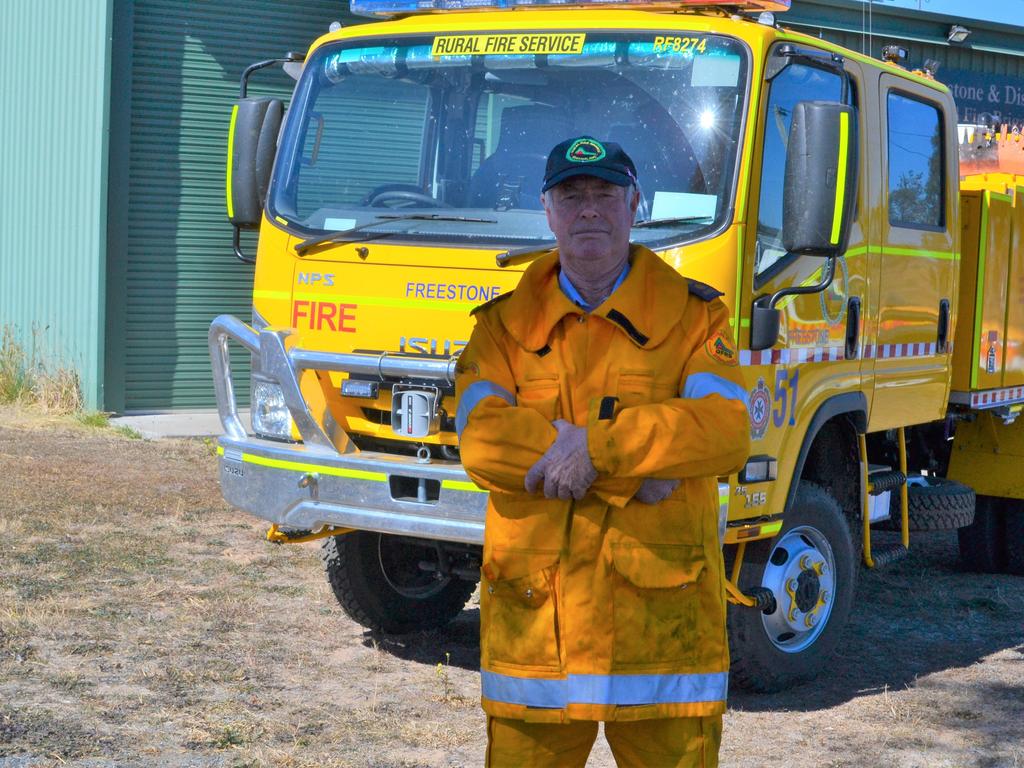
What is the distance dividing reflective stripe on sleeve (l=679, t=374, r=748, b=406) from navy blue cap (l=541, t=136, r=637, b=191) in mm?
452

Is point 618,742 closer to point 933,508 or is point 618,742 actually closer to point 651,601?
point 651,601

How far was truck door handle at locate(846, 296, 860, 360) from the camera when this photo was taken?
591 centimetres

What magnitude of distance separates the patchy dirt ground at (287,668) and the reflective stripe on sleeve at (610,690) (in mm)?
1816

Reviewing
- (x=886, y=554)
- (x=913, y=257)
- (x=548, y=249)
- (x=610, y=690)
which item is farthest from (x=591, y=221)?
(x=886, y=554)

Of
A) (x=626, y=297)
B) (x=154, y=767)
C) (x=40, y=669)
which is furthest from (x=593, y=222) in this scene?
(x=40, y=669)

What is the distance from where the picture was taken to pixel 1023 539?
27.4ft

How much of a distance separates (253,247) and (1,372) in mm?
2406

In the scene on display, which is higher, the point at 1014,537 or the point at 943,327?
the point at 943,327

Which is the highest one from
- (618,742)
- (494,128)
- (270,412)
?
(494,128)

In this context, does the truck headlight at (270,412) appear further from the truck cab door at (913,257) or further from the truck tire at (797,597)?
the truck cab door at (913,257)

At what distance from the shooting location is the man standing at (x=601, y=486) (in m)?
3.13

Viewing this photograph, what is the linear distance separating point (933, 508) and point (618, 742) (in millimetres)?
4042

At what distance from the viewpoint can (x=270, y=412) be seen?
5.63 meters

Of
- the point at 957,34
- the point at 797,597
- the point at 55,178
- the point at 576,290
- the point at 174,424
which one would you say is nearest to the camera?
the point at 576,290
